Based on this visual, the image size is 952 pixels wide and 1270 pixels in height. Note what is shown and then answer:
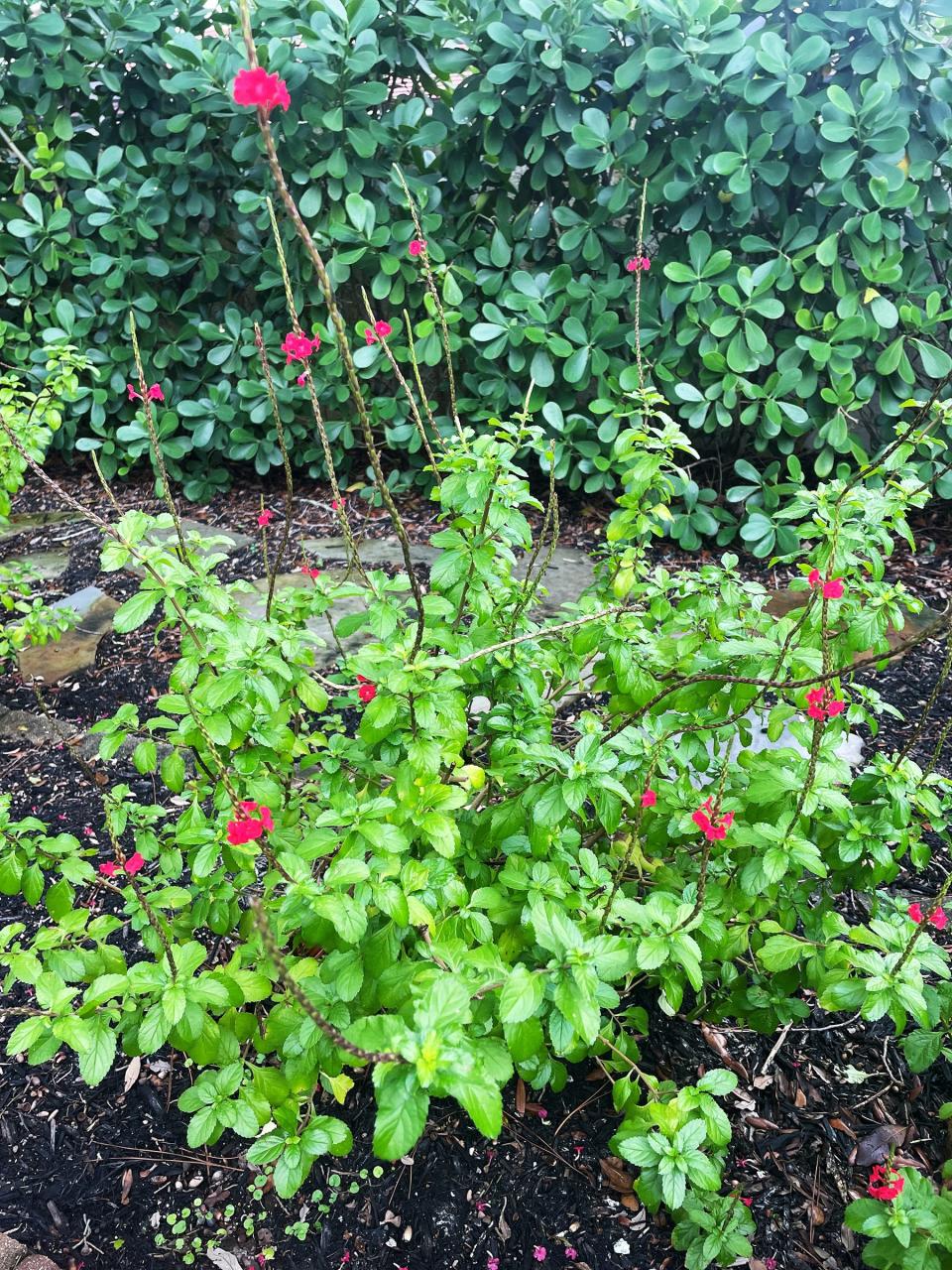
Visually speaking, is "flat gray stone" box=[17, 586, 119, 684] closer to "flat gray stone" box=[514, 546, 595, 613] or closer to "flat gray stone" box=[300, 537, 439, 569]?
"flat gray stone" box=[300, 537, 439, 569]

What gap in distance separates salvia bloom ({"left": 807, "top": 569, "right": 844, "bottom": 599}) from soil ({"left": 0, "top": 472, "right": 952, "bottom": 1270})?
1142 millimetres

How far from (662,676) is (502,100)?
3.23m

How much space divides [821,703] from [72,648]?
3072mm

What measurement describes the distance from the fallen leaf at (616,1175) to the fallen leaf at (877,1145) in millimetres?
485

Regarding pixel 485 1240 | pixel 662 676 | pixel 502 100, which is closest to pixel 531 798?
pixel 662 676

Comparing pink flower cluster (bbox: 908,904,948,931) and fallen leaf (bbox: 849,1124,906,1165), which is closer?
pink flower cluster (bbox: 908,904,948,931)

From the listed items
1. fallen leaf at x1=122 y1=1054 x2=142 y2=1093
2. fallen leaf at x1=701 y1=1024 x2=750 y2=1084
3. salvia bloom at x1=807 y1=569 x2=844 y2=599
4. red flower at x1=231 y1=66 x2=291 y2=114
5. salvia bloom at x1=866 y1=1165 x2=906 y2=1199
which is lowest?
fallen leaf at x1=701 y1=1024 x2=750 y2=1084

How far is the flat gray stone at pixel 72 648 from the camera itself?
11.3ft

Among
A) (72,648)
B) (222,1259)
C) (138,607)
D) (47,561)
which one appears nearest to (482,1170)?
(222,1259)

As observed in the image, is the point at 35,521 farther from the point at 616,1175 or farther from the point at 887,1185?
the point at 887,1185

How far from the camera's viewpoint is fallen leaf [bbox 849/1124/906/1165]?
71.4 inches

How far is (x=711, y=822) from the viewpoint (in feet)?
4.91

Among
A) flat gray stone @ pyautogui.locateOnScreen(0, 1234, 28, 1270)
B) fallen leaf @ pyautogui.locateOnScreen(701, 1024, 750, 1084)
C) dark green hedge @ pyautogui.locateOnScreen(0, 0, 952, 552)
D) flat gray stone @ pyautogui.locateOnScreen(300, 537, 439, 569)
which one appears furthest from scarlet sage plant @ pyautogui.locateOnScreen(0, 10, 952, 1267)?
flat gray stone @ pyautogui.locateOnScreen(300, 537, 439, 569)

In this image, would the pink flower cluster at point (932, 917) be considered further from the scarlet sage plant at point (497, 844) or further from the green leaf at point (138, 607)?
the green leaf at point (138, 607)
